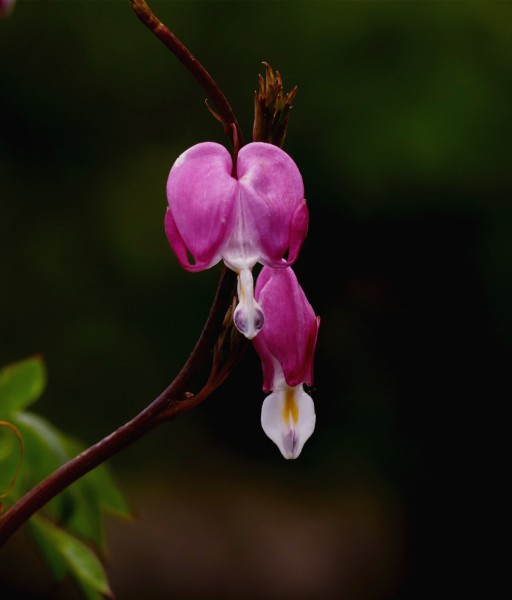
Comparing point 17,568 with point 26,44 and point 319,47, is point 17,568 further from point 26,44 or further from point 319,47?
point 319,47

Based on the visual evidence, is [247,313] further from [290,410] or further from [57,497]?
[57,497]

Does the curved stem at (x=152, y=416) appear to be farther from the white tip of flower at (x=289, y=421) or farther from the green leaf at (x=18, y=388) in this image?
the green leaf at (x=18, y=388)

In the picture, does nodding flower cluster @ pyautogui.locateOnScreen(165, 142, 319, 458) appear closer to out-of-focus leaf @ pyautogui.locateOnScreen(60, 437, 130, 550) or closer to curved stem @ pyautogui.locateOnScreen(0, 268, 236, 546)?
curved stem @ pyautogui.locateOnScreen(0, 268, 236, 546)

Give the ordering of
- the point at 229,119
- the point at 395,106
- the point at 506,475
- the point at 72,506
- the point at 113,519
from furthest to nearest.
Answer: the point at 113,519
the point at 506,475
the point at 395,106
the point at 72,506
the point at 229,119

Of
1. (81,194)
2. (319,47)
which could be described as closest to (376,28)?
(319,47)

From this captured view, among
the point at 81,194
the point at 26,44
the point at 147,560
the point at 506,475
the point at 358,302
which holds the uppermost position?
the point at 26,44

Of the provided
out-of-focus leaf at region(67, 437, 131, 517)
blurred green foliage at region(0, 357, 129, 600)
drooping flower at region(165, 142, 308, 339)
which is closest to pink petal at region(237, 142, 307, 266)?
drooping flower at region(165, 142, 308, 339)
